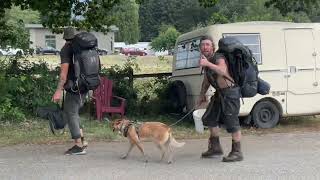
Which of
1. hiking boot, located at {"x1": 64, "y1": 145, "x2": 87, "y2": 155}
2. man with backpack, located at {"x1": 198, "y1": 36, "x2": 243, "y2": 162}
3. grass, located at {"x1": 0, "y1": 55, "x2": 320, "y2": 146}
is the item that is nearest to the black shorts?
man with backpack, located at {"x1": 198, "y1": 36, "x2": 243, "y2": 162}

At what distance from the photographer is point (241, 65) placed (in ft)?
26.1

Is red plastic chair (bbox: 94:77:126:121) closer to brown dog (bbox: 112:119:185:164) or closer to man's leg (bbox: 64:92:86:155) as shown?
man's leg (bbox: 64:92:86:155)

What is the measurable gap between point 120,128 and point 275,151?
7.84 feet

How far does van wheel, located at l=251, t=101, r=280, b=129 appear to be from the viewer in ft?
37.7

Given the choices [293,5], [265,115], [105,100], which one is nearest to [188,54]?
[105,100]

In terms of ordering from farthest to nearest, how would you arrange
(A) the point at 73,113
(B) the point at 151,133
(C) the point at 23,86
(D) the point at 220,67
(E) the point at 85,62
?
(C) the point at 23,86
(A) the point at 73,113
(E) the point at 85,62
(B) the point at 151,133
(D) the point at 220,67

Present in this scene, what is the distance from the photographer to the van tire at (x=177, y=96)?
Result: 482 inches

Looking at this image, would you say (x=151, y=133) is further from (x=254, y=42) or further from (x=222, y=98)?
(x=254, y=42)

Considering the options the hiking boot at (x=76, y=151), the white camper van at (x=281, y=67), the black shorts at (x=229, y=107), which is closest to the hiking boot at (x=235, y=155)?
the black shorts at (x=229, y=107)

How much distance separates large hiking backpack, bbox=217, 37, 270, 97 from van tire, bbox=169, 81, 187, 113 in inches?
164

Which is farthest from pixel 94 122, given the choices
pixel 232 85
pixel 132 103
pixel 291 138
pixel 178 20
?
pixel 178 20

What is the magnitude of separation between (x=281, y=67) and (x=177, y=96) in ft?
7.67

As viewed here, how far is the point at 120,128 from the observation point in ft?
27.2

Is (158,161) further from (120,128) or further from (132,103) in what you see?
(132,103)
